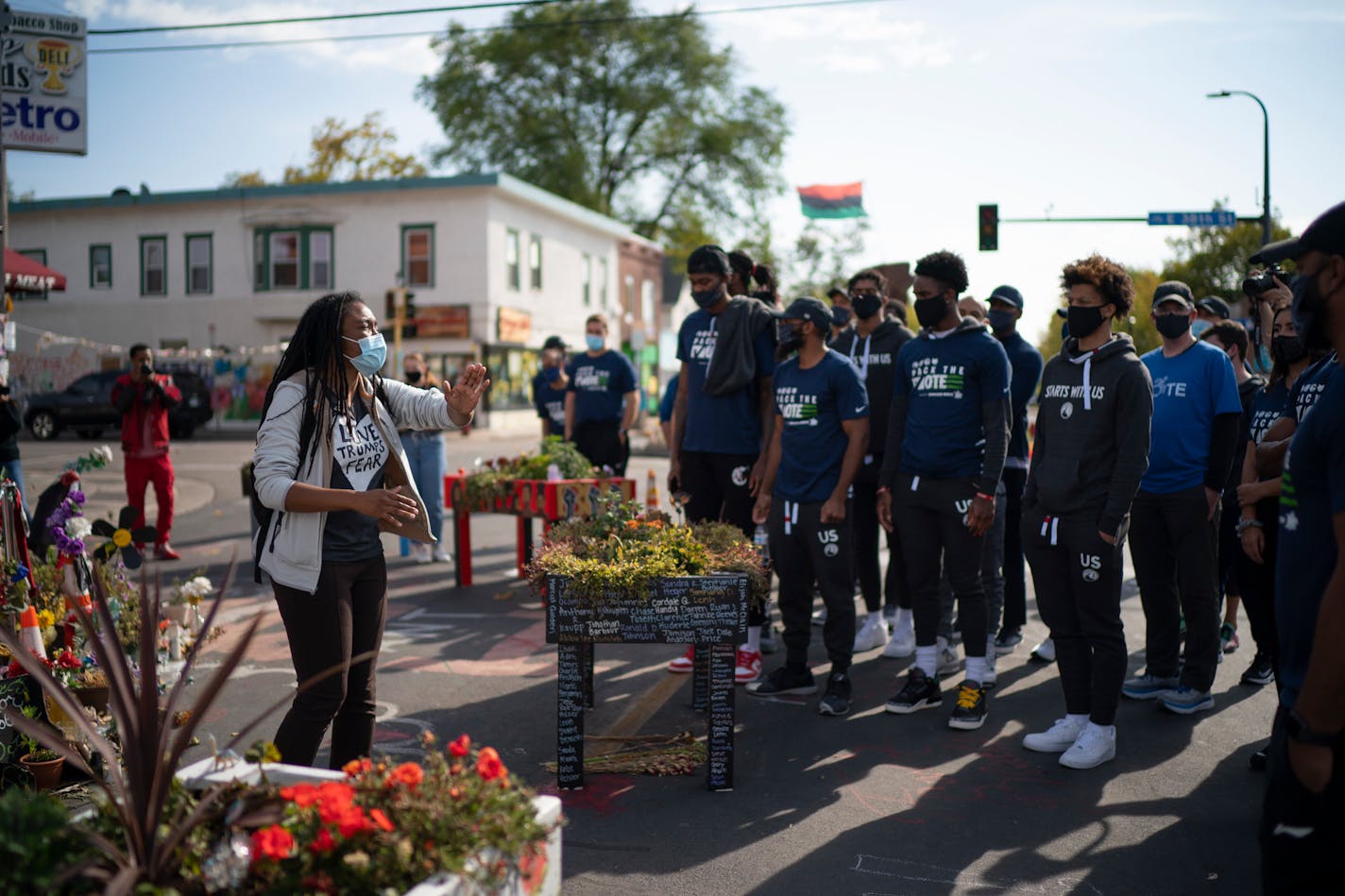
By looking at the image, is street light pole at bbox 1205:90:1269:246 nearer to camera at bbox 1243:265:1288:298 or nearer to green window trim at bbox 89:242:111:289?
camera at bbox 1243:265:1288:298

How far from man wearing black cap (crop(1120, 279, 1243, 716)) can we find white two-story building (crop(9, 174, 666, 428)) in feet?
89.9

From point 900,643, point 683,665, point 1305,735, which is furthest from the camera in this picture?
point 900,643

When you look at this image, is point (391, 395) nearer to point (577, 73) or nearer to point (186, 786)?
point (186, 786)

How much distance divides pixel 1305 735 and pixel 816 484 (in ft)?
12.6

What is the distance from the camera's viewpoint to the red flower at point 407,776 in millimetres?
2449

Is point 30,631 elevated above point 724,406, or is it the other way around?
point 724,406

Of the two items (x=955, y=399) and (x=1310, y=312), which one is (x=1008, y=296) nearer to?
(x=955, y=399)

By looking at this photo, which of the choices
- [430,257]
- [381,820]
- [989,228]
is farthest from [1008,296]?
[430,257]

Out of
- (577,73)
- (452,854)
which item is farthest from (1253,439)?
(577,73)

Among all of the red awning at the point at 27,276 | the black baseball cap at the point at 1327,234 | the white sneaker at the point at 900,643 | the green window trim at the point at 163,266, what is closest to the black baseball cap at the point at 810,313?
the white sneaker at the point at 900,643

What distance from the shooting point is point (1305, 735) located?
92.5 inches

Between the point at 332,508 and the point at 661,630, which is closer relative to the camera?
the point at 332,508

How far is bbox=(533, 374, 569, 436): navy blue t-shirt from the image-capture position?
37.9 ft

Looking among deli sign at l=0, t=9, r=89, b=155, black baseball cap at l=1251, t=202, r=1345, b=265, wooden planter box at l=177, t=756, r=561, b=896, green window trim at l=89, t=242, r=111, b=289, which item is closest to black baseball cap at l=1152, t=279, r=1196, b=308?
black baseball cap at l=1251, t=202, r=1345, b=265
